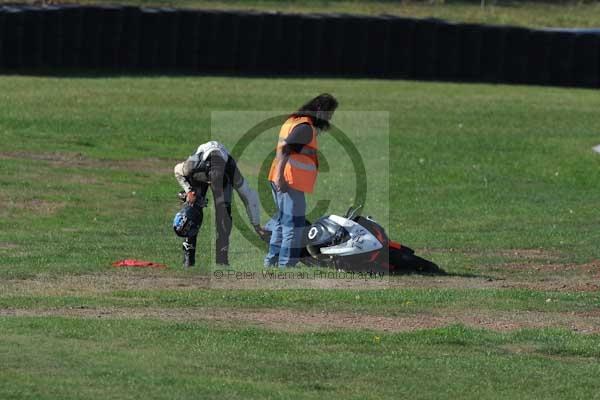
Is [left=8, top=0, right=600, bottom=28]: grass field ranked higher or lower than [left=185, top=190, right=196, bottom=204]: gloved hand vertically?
higher

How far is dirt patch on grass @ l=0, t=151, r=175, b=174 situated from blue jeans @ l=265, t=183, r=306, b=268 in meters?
9.36

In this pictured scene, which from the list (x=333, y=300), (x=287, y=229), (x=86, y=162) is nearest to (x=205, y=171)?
(x=287, y=229)

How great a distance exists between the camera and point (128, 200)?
2122cm

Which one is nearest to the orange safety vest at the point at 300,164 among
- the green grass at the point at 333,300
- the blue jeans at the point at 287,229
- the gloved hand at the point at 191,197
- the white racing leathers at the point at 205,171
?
the blue jeans at the point at 287,229

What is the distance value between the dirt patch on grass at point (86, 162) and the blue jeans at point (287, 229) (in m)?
9.36

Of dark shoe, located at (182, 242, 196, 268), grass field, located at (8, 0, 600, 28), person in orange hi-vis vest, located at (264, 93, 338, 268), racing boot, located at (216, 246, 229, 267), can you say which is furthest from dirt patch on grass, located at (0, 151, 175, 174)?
grass field, located at (8, 0, 600, 28)

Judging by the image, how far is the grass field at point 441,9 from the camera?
137ft

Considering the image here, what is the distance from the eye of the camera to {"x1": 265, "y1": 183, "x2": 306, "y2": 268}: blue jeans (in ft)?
48.5

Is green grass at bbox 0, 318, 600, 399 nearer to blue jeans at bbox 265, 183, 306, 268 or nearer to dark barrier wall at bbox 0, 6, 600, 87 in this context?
blue jeans at bbox 265, 183, 306, 268

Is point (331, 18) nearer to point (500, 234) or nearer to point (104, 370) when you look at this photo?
point (500, 234)

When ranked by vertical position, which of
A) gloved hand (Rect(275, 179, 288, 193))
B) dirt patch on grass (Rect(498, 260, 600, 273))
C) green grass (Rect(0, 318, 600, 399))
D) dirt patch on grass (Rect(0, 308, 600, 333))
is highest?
gloved hand (Rect(275, 179, 288, 193))

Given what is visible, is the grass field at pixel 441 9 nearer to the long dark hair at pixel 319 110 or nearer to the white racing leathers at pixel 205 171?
the white racing leathers at pixel 205 171

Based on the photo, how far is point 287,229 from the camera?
14.9m

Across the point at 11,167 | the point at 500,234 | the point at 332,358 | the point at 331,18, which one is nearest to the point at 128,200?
the point at 11,167
